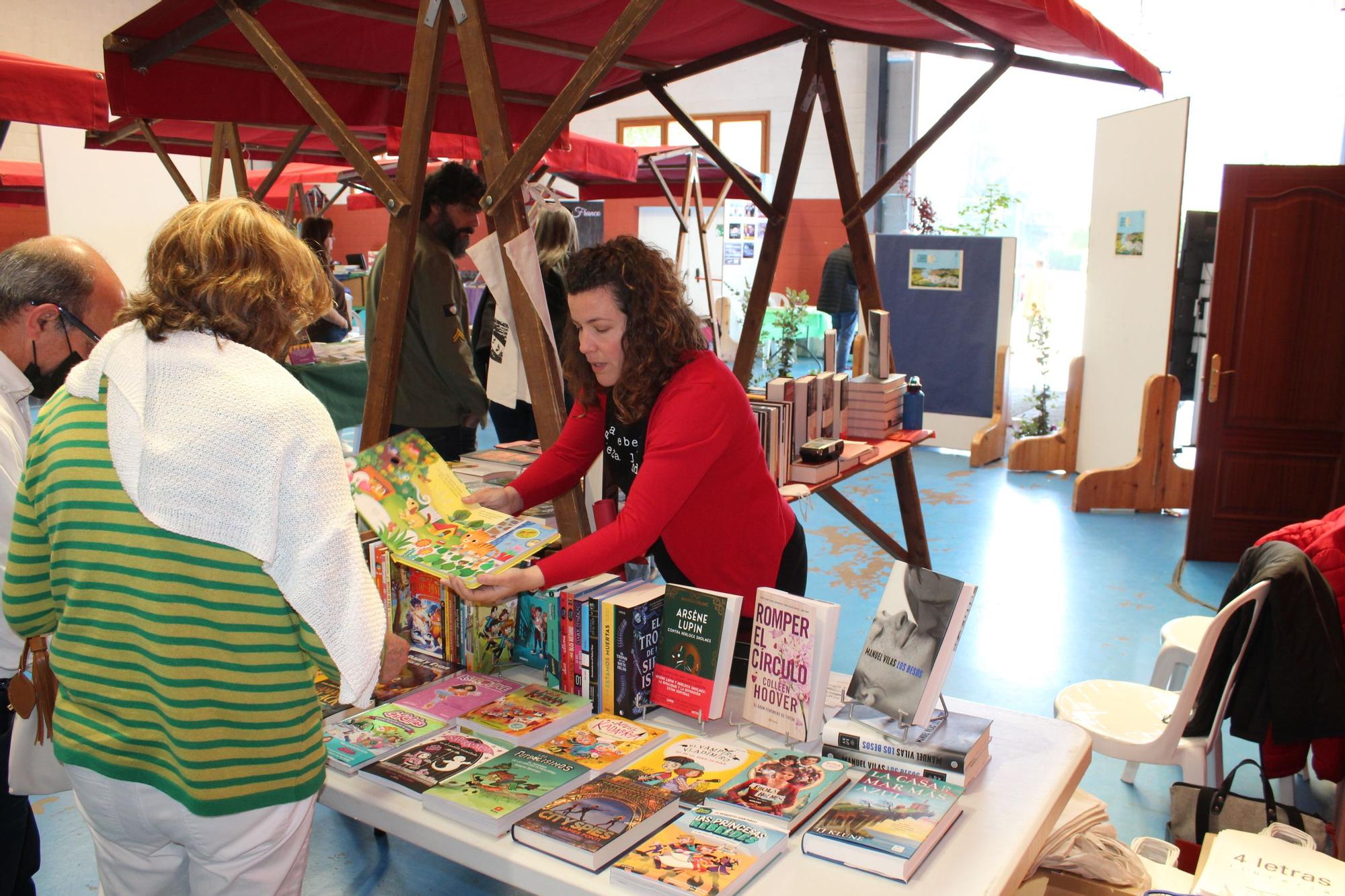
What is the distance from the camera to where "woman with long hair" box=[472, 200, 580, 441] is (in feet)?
15.1

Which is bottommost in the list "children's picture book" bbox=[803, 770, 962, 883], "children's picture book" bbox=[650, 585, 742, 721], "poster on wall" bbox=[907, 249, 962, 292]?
"children's picture book" bbox=[803, 770, 962, 883]

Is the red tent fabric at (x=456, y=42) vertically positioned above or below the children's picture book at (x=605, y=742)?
above

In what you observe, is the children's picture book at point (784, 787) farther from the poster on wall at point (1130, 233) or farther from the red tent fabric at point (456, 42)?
the poster on wall at point (1130, 233)

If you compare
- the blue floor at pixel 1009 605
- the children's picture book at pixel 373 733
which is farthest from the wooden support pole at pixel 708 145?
the children's picture book at pixel 373 733

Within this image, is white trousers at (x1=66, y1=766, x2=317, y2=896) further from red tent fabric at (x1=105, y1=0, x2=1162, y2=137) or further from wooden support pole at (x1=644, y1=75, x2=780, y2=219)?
wooden support pole at (x1=644, y1=75, x2=780, y2=219)

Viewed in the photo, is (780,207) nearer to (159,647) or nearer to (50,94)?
(50,94)

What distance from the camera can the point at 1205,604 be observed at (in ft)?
15.6

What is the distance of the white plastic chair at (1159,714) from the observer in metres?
2.54

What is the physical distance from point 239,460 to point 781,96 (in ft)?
45.1

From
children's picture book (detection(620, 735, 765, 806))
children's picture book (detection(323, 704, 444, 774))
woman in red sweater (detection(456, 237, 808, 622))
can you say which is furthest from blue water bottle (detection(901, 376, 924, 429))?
children's picture book (detection(323, 704, 444, 774))

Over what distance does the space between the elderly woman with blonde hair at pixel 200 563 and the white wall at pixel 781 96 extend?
12.7 meters

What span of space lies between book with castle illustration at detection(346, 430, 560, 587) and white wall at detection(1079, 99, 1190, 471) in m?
5.25

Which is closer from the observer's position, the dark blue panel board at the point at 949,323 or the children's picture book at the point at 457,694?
the children's picture book at the point at 457,694

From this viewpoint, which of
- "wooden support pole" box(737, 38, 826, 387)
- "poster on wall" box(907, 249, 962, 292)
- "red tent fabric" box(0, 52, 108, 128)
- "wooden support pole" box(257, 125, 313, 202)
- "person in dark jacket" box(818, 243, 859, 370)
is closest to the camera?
"red tent fabric" box(0, 52, 108, 128)
